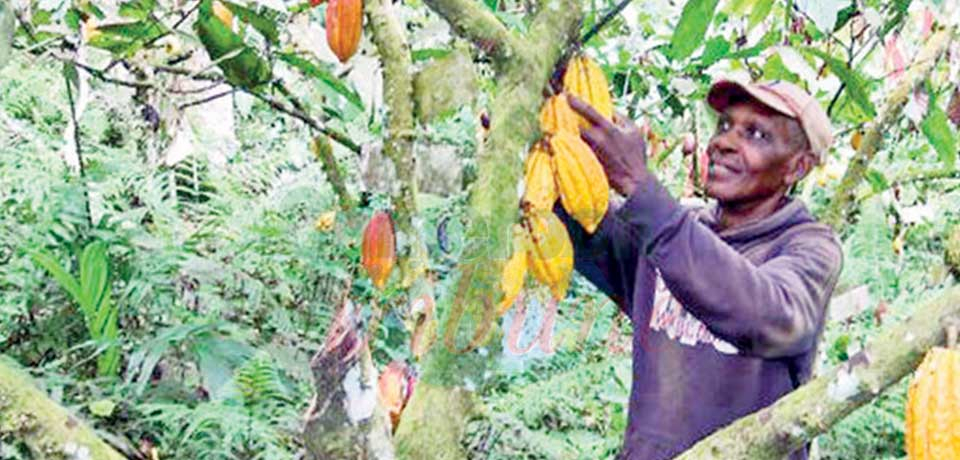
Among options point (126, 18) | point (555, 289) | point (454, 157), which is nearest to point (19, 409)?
point (555, 289)

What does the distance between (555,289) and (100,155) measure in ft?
7.37

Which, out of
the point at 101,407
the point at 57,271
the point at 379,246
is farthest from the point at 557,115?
the point at 57,271

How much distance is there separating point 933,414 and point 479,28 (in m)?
0.40

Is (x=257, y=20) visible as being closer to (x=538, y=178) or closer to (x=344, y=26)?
(x=344, y=26)

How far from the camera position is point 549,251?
0.79m

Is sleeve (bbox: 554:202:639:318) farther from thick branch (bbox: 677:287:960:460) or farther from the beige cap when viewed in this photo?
thick branch (bbox: 677:287:960:460)

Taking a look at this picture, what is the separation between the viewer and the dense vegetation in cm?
116

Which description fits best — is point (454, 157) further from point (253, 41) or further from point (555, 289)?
point (555, 289)

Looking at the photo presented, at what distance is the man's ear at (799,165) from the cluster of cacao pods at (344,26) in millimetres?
632

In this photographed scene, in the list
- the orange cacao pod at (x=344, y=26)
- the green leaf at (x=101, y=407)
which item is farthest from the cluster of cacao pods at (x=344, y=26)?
the green leaf at (x=101, y=407)

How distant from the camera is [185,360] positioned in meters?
2.20

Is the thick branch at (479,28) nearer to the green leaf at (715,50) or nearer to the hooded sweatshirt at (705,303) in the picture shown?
the hooded sweatshirt at (705,303)

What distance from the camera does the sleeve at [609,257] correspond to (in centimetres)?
125

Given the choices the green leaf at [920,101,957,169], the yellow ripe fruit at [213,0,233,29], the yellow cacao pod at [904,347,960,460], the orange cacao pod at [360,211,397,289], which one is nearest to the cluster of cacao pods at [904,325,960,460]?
the yellow cacao pod at [904,347,960,460]
